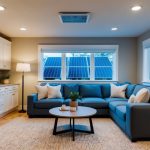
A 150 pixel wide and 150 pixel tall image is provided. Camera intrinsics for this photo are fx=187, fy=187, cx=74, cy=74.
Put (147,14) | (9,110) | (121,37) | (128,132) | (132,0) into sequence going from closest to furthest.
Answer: (132,0) → (128,132) → (147,14) → (9,110) → (121,37)

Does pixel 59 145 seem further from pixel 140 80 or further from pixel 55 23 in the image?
pixel 140 80

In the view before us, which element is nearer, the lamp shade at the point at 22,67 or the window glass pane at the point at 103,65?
the lamp shade at the point at 22,67

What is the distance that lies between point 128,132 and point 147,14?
7.61 feet

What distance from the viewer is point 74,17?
3.86 m

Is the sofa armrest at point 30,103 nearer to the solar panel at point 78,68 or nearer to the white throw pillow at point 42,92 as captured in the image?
the white throw pillow at point 42,92

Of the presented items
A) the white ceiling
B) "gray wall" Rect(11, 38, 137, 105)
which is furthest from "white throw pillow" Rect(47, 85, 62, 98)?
the white ceiling

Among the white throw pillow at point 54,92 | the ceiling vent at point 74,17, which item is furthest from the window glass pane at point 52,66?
the ceiling vent at point 74,17

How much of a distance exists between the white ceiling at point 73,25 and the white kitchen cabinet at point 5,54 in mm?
307

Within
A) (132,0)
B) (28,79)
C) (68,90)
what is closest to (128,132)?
(132,0)

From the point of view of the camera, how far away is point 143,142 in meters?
3.18

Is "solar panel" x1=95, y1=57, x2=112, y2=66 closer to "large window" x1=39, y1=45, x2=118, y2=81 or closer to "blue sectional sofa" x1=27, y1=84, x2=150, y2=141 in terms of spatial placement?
"large window" x1=39, y1=45, x2=118, y2=81

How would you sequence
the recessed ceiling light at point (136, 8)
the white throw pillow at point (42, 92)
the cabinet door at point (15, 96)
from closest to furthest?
the recessed ceiling light at point (136, 8) < the white throw pillow at point (42, 92) < the cabinet door at point (15, 96)

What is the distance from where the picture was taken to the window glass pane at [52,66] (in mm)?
6176

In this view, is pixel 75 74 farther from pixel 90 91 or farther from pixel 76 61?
pixel 90 91
